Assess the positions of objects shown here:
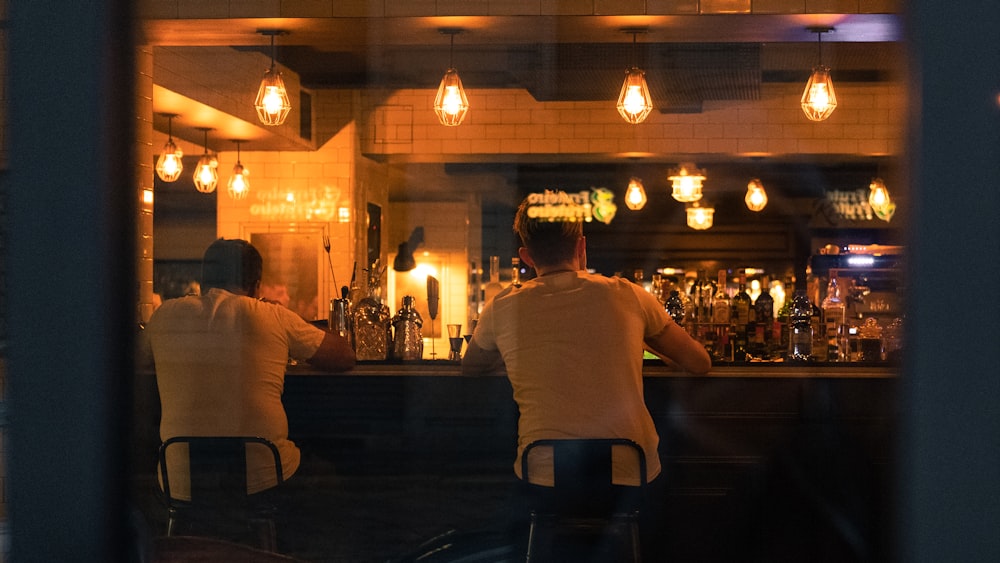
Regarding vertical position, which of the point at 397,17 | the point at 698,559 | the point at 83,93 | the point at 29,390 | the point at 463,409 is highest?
the point at 397,17

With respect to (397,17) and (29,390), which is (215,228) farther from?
(29,390)

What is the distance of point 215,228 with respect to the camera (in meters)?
8.41

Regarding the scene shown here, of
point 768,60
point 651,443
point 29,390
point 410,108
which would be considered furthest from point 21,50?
point 410,108

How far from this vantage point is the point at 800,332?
14.5 feet

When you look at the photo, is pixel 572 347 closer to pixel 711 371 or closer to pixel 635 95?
pixel 711 371

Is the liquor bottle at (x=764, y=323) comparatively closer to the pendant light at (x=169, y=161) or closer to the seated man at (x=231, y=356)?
the seated man at (x=231, y=356)

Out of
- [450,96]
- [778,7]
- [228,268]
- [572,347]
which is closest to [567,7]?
[450,96]

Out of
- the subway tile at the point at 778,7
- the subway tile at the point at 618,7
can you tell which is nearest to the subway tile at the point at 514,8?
the subway tile at the point at 618,7

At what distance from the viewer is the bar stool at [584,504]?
2750mm

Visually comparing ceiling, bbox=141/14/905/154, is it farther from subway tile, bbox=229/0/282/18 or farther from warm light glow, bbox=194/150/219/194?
warm light glow, bbox=194/150/219/194

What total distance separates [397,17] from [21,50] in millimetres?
3082

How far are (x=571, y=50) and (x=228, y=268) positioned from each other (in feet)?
9.85

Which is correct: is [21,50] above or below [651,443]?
above

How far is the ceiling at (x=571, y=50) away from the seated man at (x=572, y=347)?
98 cm
